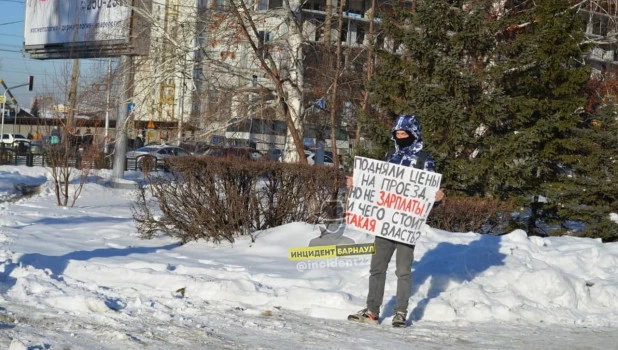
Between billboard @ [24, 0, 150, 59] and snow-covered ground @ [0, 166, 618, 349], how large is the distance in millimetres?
12898

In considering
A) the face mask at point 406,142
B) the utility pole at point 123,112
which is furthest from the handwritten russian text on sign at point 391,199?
the utility pole at point 123,112

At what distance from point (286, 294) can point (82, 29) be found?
25.7 metres

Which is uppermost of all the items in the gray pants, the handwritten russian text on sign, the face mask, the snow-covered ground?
the face mask

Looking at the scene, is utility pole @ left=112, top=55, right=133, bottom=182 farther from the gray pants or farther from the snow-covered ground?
the gray pants

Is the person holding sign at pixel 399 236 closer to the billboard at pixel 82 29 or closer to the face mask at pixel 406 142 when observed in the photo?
the face mask at pixel 406 142

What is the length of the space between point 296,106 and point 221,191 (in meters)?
8.80

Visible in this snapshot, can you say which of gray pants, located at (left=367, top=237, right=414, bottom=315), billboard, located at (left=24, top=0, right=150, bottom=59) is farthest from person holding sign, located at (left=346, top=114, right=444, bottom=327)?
billboard, located at (left=24, top=0, right=150, bottom=59)

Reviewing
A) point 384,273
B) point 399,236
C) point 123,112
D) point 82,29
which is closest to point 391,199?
point 399,236

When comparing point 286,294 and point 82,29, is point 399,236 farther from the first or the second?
point 82,29

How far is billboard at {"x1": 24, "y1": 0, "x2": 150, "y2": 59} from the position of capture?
25.5 meters

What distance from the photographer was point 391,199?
28.3ft

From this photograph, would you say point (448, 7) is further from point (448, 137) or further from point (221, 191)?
point (221, 191)

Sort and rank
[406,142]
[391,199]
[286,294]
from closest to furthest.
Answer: [406,142]
[391,199]
[286,294]

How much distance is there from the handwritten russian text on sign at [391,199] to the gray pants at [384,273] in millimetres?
96
